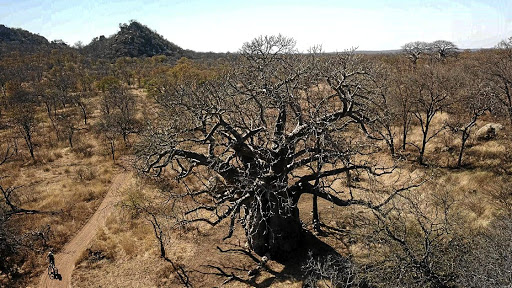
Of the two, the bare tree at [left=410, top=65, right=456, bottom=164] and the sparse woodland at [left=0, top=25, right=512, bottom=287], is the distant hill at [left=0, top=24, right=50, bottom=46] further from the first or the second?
the bare tree at [left=410, top=65, right=456, bottom=164]

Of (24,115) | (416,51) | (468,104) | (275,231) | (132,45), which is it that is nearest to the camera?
(275,231)

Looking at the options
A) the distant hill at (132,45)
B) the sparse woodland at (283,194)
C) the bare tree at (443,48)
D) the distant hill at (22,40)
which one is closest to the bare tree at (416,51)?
the bare tree at (443,48)

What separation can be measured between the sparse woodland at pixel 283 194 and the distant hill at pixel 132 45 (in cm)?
6106

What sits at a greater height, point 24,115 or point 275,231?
point 24,115

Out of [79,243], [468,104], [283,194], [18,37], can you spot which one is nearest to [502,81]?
[468,104]

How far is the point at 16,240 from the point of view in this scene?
11.9 m

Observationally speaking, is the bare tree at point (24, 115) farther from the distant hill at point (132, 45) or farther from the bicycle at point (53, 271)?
the distant hill at point (132, 45)

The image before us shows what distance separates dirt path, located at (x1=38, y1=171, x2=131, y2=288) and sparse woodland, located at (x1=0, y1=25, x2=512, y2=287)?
42 cm

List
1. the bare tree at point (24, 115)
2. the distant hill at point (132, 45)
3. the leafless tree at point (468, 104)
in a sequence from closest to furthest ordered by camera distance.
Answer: the leafless tree at point (468, 104) → the bare tree at point (24, 115) → the distant hill at point (132, 45)

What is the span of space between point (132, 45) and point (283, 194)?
86383 millimetres

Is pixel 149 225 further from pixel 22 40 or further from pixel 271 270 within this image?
pixel 22 40

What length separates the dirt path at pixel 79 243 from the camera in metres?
11.0

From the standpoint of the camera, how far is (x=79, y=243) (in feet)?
43.2

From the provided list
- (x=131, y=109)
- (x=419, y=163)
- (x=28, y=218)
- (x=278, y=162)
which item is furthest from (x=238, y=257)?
(x=131, y=109)
